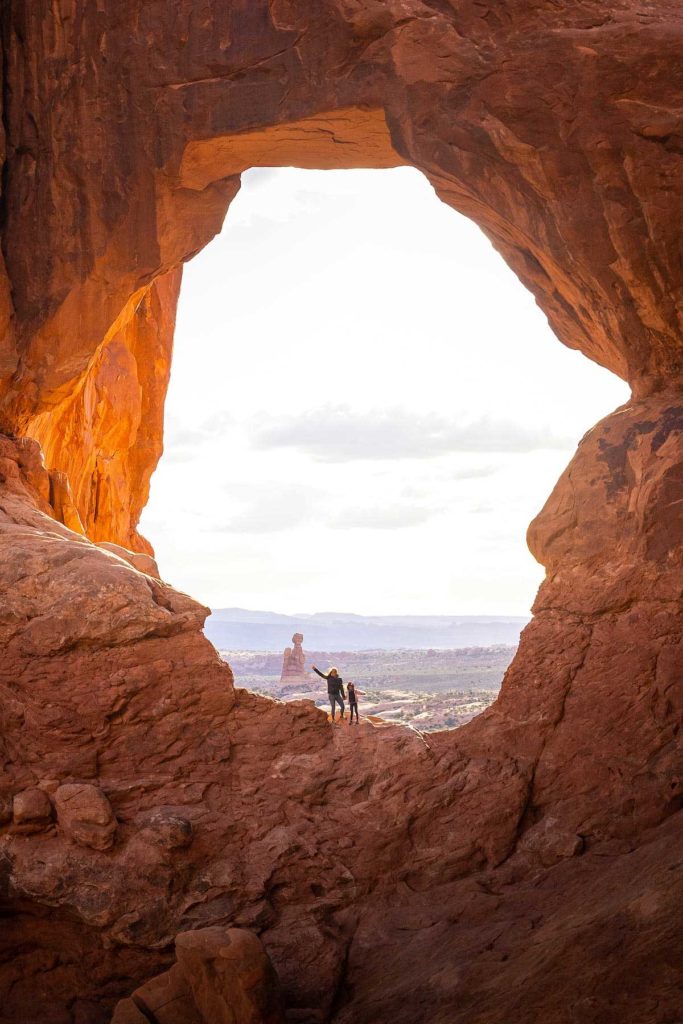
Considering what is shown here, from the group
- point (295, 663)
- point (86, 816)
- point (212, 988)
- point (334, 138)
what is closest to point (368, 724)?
point (86, 816)

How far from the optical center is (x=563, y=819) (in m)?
11.5

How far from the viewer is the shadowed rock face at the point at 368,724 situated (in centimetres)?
1088

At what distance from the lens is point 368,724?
13.0m

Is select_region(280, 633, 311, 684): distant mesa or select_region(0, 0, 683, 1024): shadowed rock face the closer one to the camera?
select_region(0, 0, 683, 1024): shadowed rock face

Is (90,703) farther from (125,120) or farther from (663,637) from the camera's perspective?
(125,120)

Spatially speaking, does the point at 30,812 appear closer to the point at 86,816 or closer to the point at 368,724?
the point at 86,816

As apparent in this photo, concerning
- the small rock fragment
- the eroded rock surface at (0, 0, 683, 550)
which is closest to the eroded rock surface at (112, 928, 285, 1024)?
the small rock fragment

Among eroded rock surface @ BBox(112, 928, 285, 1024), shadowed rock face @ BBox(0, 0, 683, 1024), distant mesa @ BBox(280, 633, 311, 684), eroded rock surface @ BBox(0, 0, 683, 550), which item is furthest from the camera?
distant mesa @ BBox(280, 633, 311, 684)

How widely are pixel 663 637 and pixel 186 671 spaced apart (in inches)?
255

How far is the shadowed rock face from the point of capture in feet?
35.7

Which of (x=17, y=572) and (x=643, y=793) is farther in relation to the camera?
(x=17, y=572)

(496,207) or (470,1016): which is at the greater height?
(496,207)

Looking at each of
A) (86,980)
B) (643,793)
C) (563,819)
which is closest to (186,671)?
(86,980)

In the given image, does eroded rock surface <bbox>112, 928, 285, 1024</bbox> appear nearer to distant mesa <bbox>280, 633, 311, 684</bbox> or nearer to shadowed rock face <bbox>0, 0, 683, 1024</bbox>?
shadowed rock face <bbox>0, 0, 683, 1024</bbox>
